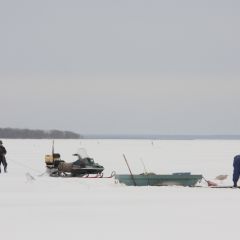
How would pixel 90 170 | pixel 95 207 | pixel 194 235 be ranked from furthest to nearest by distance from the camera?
1. pixel 90 170
2. pixel 95 207
3. pixel 194 235

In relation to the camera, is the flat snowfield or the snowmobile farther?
the snowmobile

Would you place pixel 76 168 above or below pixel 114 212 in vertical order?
above

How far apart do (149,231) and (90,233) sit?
3.03 feet

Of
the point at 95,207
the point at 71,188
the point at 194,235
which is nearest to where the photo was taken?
the point at 194,235

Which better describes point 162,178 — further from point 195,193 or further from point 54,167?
point 54,167

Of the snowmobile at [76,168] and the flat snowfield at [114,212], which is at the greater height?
the snowmobile at [76,168]

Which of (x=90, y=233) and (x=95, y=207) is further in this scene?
(x=95, y=207)

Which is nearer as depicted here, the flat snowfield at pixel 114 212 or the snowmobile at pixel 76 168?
the flat snowfield at pixel 114 212

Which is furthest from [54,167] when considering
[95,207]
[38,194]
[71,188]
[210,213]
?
[210,213]

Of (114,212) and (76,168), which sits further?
(76,168)

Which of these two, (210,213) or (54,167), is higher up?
(54,167)

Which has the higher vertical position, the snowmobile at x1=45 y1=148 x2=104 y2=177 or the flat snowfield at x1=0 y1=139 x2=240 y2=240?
the snowmobile at x1=45 y1=148 x2=104 y2=177

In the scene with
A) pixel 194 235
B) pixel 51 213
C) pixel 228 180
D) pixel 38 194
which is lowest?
pixel 194 235

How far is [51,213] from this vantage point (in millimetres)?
12055
